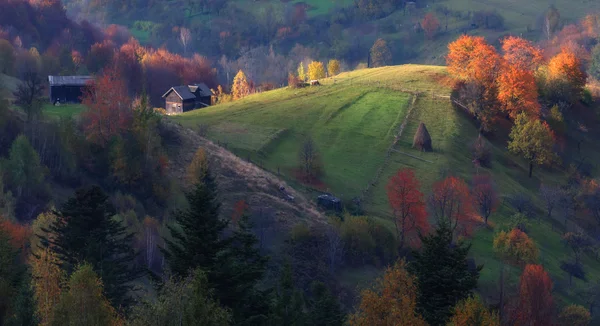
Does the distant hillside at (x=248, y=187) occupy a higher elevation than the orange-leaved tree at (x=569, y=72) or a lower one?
lower

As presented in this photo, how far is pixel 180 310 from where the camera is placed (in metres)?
21.6

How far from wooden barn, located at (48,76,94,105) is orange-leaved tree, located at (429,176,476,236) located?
36.1m

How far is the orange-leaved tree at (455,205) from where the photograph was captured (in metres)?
59.9

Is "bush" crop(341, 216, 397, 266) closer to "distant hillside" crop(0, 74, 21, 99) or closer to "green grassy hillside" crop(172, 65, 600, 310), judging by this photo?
"green grassy hillside" crop(172, 65, 600, 310)

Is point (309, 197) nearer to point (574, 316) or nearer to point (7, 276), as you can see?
point (574, 316)

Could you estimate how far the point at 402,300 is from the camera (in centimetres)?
2827

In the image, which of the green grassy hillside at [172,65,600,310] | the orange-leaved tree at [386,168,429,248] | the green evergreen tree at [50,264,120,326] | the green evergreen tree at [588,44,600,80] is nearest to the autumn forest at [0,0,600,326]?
the green evergreen tree at [50,264,120,326]

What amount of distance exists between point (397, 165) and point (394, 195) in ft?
38.4

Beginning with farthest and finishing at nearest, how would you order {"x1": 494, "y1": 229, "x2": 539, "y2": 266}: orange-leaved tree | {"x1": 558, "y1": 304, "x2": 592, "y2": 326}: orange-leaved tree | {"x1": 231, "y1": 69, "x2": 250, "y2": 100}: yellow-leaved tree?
{"x1": 231, "y1": 69, "x2": 250, "y2": 100}: yellow-leaved tree → {"x1": 494, "y1": 229, "x2": 539, "y2": 266}: orange-leaved tree → {"x1": 558, "y1": 304, "x2": 592, "y2": 326}: orange-leaved tree

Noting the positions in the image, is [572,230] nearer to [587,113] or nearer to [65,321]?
[587,113]

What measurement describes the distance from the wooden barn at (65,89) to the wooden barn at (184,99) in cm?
1318

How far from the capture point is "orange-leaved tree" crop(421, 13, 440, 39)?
588ft

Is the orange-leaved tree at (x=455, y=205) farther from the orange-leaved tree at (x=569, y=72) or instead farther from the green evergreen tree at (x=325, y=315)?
the orange-leaved tree at (x=569, y=72)

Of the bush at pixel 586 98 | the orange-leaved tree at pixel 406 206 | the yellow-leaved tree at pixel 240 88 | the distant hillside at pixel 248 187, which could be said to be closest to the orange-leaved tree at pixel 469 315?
the distant hillside at pixel 248 187
